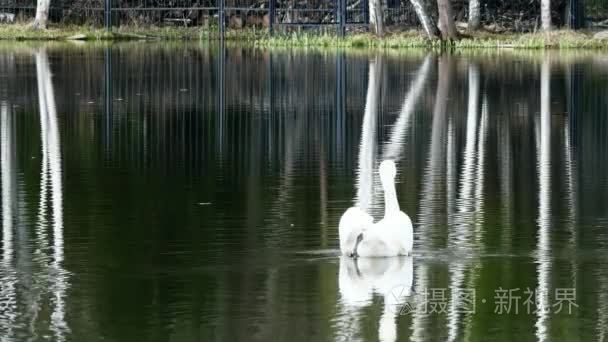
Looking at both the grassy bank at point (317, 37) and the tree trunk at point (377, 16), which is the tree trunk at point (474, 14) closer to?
the grassy bank at point (317, 37)

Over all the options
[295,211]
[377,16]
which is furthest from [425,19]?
[295,211]

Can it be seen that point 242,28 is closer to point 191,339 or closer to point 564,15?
point 564,15

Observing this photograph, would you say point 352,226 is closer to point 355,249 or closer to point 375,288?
point 355,249

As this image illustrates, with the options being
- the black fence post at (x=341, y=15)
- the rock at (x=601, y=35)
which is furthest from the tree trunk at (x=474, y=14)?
the rock at (x=601, y=35)

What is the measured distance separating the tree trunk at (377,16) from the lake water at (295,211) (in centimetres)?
1902

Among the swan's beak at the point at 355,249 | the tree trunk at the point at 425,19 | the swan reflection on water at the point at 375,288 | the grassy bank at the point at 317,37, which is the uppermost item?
the tree trunk at the point at 425,19

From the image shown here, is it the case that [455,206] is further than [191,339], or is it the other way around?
[455,206]

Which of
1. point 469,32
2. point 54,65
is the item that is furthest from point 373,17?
point 54,65

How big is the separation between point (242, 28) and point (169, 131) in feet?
118

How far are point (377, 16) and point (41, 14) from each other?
12.3 m

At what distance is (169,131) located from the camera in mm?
22547

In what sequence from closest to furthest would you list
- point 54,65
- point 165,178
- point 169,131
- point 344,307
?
point 344,307, point 165,178, point 169,131, point 54,65

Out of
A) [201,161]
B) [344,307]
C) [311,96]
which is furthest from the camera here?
[311,96]

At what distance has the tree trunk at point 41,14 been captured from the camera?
2165 inches
